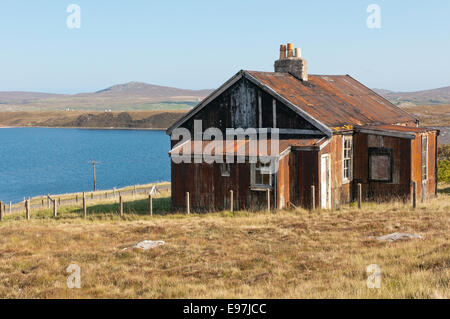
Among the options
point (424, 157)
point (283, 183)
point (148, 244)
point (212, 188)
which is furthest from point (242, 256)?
point (424, 157)

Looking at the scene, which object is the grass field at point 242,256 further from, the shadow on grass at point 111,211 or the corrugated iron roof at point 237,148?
the shadow on grass at point 111,211

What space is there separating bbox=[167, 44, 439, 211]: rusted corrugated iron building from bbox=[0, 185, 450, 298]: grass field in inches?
80.8

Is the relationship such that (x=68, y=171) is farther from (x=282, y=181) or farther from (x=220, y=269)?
(x=220, y=269)

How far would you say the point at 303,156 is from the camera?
73.9ft

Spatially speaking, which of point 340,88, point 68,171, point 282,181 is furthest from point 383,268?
point 68,171

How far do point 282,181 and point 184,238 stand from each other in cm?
677

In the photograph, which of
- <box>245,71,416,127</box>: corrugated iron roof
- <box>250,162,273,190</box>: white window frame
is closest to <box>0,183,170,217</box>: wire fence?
<box>250,162,273,190</box>: white window frame

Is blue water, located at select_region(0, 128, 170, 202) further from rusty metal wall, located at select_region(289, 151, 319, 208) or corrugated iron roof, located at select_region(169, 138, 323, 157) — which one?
rusty metal wall, located at select_region(289, 151, 319, 208)

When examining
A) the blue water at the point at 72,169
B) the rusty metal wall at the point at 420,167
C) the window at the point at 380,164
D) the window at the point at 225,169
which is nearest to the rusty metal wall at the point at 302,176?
the window at the point at 225,169

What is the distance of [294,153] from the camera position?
22.7 m

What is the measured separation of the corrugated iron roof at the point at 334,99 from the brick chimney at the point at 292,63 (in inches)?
16.3

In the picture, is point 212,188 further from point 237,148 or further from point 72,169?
point 72,169

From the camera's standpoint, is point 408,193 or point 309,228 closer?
point 309,228

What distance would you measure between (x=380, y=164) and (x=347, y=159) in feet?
4.67
